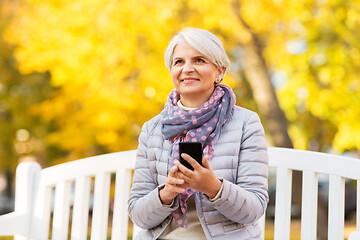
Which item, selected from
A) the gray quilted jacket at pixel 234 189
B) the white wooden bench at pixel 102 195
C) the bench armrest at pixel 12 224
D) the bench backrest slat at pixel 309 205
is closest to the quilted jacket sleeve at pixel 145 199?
the gray quilted jacket at pixel 234 189

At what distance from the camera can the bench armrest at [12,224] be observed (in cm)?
289

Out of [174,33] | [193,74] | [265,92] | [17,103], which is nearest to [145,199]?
[193,74]

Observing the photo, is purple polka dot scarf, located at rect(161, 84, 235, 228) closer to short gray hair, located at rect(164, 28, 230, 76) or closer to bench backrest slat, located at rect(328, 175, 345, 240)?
short gray hair, located at rect(164, 28, 230, 76)

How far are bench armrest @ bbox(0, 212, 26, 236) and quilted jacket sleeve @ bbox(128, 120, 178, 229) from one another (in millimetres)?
1011

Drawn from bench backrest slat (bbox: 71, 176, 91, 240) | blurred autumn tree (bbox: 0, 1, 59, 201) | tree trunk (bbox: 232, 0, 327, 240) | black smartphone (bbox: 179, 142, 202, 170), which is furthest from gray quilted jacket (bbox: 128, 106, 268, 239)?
blurred autumn tree (bbox: 0, 1, 59, 201)

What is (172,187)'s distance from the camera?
6.51ft

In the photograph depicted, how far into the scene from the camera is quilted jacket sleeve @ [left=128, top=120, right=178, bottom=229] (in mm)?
2141

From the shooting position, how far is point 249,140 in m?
2.17

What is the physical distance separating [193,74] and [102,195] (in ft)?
3.83

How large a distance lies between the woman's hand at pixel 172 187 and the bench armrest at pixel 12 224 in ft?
4.17

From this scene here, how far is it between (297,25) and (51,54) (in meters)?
Answer: 3.91

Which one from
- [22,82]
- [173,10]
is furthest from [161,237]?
[22,82]

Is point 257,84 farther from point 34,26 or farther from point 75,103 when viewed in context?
point 75,103

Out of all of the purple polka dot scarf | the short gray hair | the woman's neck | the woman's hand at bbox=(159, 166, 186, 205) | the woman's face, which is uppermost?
the short gray hair
